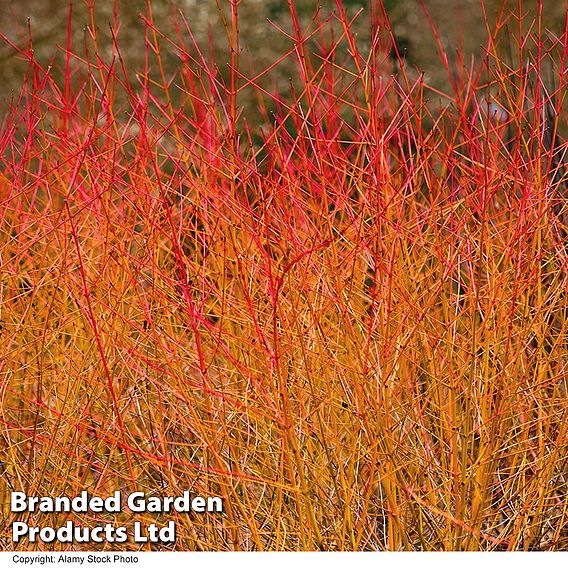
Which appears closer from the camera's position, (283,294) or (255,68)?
(283,294)

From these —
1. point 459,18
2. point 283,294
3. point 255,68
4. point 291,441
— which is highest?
point 255,68

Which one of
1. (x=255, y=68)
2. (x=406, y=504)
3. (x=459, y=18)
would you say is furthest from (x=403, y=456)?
(x=255, y=68)

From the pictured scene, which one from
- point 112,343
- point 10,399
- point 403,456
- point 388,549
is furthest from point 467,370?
point 10,399

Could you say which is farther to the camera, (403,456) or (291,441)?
(403,456)

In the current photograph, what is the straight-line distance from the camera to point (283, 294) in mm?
2539

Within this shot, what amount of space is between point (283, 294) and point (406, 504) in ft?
2.36

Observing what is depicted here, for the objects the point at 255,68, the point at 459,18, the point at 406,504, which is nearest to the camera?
the point at 406,504

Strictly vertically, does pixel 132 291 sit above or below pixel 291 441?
above

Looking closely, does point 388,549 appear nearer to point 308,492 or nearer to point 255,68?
point 308,492

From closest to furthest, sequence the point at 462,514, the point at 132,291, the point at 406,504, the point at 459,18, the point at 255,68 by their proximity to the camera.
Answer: the point at 462,514 < the point at 406,504 < the point at 132,291 < the point at 459,18 < the point at 255,68

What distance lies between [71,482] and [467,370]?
4.00 ft

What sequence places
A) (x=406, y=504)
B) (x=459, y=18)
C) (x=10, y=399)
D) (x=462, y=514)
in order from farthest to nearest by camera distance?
→ (x=459, y=18) → (x=10, y=399) → (x=406, y=504) → (x=462, y=514)

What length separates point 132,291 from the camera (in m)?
2.79

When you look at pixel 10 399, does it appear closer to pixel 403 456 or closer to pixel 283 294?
pixel 283 294
